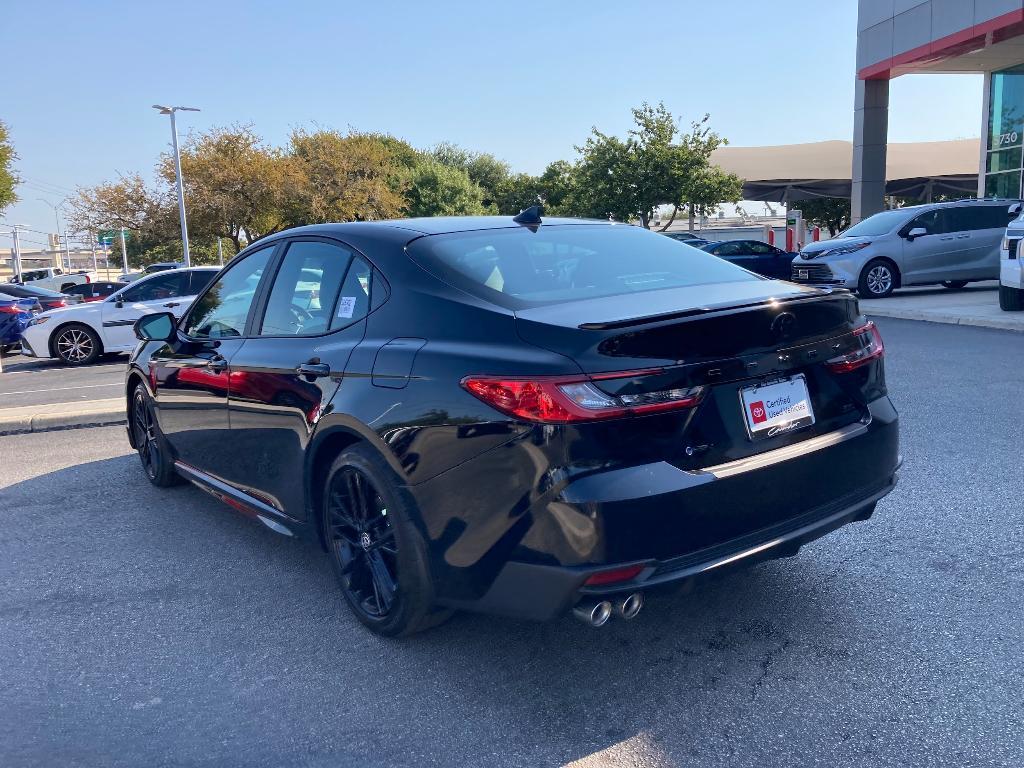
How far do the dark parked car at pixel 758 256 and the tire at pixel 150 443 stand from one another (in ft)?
68.6

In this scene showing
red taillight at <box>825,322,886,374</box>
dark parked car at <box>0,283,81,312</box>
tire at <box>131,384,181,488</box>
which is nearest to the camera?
red taillight at <box>825,322,886,374</box>

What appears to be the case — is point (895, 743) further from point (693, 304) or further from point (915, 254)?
point (915, 254)

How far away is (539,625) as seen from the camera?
3598 mm

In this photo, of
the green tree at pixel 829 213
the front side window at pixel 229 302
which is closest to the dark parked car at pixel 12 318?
the front side window at pixel 229 302

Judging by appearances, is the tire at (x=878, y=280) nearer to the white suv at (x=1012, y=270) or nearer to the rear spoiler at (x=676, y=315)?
the white suv at (x=1012, y=270)

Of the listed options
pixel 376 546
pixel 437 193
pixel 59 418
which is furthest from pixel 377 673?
pixel 437 193

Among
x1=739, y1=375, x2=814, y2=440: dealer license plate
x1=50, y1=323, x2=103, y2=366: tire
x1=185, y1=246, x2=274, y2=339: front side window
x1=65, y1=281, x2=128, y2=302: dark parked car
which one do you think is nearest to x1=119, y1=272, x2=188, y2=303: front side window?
x1=50, y1=323, x2=103, y2=366: tire

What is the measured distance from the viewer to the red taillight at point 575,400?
2.66 meters

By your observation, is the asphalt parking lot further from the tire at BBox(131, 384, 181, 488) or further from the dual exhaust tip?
the tire at BBox(131, 384, 181, 488)

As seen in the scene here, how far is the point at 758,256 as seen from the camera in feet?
83.5

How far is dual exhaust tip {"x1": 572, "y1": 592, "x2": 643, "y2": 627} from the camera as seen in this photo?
9.03ft

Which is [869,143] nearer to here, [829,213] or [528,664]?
[528,664]

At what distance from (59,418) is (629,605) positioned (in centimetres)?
720

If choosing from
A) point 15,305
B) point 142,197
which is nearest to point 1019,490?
point 15,305
